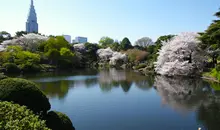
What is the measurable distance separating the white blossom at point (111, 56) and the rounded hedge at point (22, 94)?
46.7 m

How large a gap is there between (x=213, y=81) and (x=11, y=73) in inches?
971

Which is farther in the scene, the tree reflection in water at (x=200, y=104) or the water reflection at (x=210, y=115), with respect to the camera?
the tree reflection in water at (x=200, y=104)

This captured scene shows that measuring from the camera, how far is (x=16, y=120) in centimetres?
389

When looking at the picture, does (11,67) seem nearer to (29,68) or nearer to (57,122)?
(29,68)

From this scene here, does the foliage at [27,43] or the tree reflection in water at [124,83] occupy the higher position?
the foliage at [27,43]

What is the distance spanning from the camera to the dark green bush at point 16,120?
147 inches

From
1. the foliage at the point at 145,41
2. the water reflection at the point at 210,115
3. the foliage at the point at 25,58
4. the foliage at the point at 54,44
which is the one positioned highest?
the foliage at the point at 145,41

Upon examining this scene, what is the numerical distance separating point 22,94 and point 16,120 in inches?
81.6

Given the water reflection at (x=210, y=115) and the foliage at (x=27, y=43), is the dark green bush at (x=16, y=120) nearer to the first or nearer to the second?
the water reflection at (x=210, y=115)

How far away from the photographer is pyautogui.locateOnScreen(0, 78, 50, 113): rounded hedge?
18.9ft

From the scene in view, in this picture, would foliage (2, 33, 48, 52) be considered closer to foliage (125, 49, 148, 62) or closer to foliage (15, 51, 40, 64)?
foliage (15, 51, 40, 64)

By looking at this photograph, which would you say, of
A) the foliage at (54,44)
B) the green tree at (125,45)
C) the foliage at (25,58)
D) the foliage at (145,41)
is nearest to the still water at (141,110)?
the foliage at (25,58)

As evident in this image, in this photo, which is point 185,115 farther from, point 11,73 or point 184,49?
point 11,73

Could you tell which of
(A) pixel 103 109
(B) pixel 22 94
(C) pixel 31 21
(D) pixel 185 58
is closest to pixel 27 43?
(D) pixel 185 58
